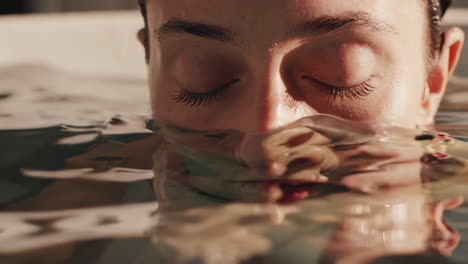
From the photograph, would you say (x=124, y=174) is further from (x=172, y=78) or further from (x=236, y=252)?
(x=236, y=252)

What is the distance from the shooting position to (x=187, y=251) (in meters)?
0.47

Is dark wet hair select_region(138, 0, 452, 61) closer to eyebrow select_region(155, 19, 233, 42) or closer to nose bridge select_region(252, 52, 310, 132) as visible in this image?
eyebrow select_region(155, 19, 233, 42)

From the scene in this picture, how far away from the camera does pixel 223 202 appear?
589 millimetres

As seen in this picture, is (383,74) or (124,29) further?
(124,29)

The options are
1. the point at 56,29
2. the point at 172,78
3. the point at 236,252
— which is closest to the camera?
the point at 236,252

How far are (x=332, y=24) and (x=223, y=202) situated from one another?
0.94 feet

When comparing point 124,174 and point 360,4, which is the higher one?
point 360,4

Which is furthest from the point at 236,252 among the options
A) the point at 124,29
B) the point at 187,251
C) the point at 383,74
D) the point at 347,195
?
the point at 124,29

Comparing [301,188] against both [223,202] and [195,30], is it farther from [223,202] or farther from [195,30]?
[195,30]

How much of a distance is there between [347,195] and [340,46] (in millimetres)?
224

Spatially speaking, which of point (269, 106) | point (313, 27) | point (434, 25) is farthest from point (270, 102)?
point (434, 25)

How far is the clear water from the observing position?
0.49m

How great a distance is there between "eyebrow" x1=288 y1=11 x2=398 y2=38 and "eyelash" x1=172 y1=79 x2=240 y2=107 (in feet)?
0.35

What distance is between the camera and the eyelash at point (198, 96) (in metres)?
0.79
